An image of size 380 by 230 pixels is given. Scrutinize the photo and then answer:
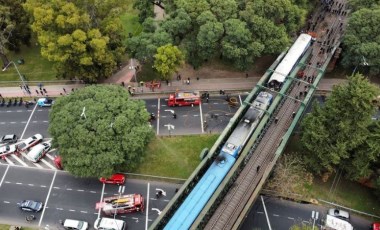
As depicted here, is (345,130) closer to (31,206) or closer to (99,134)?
(99,134)

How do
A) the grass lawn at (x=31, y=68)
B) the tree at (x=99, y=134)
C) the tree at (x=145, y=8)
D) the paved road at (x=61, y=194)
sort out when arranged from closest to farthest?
the tree at (x=99, y=134) → the paved road at (x=61, y=194) → the grass lawn at (x=31, y=68) → the tree at (x=145, y=8)

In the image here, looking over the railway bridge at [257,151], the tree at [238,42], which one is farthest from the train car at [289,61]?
the tree at [238,42]

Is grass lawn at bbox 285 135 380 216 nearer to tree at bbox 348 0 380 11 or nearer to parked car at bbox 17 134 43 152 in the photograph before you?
tree at bbox 348 0 380 11

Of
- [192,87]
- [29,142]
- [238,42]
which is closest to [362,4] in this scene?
[238,42]

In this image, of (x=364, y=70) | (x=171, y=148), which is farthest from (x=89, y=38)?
(x=364, y=70)

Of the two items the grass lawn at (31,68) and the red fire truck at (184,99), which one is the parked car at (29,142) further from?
the red fire truck at (184,99)

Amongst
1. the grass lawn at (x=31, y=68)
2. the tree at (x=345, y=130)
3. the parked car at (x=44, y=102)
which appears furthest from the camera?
the grass lawn at (x=31, y=68)

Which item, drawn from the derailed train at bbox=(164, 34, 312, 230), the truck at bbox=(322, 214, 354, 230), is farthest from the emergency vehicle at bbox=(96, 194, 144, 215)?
the truck at bbox=(322, 214, 354, 230)
